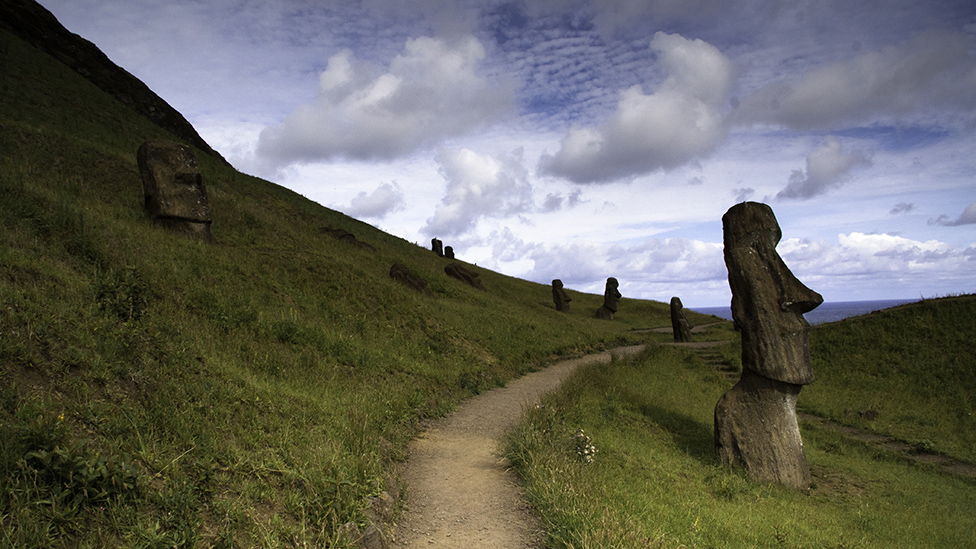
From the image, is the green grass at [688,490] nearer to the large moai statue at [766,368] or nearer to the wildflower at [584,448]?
the wildflower at [584,448]

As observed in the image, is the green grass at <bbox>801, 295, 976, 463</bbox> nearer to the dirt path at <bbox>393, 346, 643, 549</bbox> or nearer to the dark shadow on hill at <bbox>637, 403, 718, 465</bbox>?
the dark shadow on hill at <bbox>637, 403, 718, 465</bbox>

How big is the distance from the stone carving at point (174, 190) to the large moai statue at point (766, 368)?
1788 cm

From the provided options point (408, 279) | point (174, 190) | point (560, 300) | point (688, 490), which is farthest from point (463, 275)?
point (688, 490)

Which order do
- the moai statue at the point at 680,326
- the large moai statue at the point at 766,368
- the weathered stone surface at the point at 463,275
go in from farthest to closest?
the weathered stone surface at the point at 463,275 → the moai statue at the point at 680,326 → the large moai statue at the point at 766,368

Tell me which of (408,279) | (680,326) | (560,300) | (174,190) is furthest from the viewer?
(560,300)

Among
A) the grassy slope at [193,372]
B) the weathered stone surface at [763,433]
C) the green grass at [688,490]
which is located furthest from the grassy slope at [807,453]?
the grassy slope at [193,372]

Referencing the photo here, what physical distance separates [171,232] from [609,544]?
18.3m

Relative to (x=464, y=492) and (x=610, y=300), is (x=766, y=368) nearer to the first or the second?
(x=464, y=492)

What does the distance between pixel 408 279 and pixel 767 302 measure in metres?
19.3

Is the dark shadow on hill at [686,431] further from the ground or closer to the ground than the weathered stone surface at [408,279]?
closer to the ground

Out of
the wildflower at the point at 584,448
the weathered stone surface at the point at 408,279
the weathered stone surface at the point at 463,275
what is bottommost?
the wildflower at the point at 584,448

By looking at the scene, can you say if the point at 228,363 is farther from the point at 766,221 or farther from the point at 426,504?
the point at 766,221

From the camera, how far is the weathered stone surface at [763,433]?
1046 centimetres

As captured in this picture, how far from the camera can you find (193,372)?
817cm
